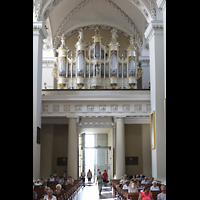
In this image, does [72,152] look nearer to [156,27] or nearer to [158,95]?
[158,95]

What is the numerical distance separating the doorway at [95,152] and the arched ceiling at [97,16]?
8.68 meters

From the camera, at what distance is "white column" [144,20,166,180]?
54.3 ft

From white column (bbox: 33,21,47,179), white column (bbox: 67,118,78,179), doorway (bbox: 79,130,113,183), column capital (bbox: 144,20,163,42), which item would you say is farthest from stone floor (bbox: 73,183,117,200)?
doorway (bbox: 79,130,113,183)

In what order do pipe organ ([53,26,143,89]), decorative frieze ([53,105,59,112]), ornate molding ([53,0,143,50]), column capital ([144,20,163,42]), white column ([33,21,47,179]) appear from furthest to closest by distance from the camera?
ornate molding ([53,0,143,50]) → pipe organ ([53,26,143,89]) → decorative frieze ([53,105,59,112]) → column capital ([144,20,163,42]) → white column ([33,21,47,179])

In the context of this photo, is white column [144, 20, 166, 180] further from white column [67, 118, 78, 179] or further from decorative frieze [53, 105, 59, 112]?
decorative frieze [53, 105, 59, 112]

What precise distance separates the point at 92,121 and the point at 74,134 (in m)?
3.36

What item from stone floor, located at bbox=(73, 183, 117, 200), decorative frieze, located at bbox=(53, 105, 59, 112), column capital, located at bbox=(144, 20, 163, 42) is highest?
column capital, located at bbox=(144, 20, 163, 42)

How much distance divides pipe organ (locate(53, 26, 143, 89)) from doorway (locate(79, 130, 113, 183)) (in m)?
8.36

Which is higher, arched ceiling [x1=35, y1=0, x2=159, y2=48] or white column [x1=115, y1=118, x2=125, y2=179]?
arched ceiling [x1=35, y1=0, x2=159, y2=48]

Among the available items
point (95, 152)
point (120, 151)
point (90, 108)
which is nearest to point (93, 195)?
point (120, 151)

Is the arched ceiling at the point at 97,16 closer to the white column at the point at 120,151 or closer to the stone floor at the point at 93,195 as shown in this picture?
the white column at the point at 120,151

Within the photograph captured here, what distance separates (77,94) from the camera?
814 inches
